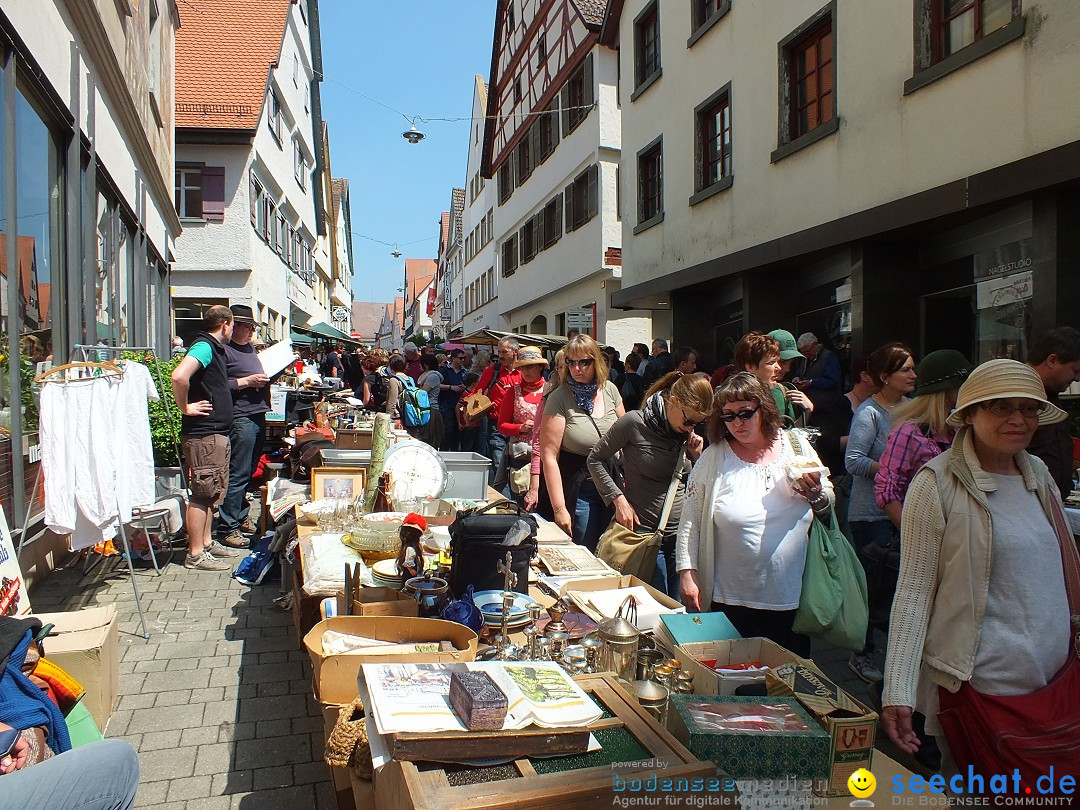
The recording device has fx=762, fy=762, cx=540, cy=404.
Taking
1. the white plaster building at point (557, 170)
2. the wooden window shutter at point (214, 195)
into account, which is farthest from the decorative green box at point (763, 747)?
the wooden window shutter at point (214, 195)

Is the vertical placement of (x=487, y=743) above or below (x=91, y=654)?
above

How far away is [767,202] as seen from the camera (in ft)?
36.8

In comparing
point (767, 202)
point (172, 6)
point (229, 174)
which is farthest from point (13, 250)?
point (229, 174)

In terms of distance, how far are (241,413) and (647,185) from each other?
11.2 meters

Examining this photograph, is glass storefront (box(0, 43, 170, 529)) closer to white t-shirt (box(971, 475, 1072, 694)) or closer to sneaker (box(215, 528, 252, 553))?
sneaker (box(215, 528, 252, 553))

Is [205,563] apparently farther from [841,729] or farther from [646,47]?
[646,47]

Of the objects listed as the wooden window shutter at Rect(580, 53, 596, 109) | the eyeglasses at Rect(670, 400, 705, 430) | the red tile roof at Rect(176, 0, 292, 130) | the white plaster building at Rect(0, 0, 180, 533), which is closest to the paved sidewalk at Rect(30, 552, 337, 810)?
the white plaster building at Rect(0, 0, 180, 533)

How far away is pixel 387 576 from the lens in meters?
3.32

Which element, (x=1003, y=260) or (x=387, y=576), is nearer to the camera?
(x=387, y=576)

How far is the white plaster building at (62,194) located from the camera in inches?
201

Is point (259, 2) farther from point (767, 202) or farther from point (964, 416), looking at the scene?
point (964, 416)

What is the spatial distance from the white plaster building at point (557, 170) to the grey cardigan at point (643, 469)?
1407 centimetres

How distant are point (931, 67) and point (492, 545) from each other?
7.76 meters

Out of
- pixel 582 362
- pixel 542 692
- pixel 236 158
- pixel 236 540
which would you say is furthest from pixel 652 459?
pixel 236 158
